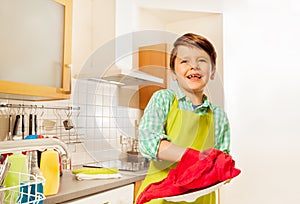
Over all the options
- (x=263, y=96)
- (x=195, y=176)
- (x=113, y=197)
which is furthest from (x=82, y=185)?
(x=263, y=96)

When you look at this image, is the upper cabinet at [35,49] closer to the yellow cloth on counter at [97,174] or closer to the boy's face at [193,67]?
the yellow cloth on counter at [97,174]

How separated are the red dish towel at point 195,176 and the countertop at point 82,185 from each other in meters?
Result: 0.48

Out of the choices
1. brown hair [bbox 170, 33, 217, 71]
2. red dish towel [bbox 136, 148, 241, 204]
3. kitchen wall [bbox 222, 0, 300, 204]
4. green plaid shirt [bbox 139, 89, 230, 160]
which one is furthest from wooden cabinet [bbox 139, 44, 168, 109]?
kitchen wall [bbox 222, 0, 300, 204]

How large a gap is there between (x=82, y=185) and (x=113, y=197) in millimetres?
167

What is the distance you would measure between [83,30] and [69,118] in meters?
0.58

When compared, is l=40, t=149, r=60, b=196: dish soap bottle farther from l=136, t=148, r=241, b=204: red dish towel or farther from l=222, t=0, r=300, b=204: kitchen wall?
l=222, t=0, r=300, b=204: kitchen wall

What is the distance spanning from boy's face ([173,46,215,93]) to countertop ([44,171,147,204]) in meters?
0.63

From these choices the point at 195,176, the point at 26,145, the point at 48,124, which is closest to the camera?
the point at 26,145

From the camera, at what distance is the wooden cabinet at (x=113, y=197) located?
3.90ft

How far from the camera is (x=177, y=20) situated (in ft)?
8.50

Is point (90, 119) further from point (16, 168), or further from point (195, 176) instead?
point (195, 176)

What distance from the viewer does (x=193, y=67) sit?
33.0 inches

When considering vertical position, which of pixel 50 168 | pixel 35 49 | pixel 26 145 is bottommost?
pixel 50 168

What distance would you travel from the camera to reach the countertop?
42.8 inches
